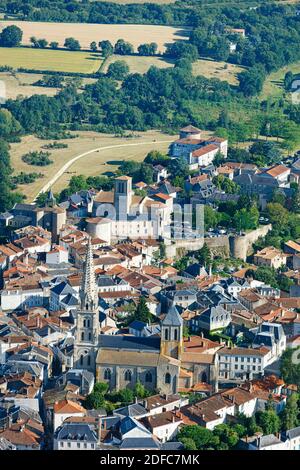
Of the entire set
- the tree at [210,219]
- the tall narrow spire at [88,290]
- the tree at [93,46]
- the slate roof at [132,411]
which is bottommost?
the tree at [93,46]

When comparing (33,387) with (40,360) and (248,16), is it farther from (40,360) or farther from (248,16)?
(248,16)

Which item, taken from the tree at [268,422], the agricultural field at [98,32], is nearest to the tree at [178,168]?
the tree at [268,422]

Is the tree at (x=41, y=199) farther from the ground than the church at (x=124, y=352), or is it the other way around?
the church at (x=124, y=352)

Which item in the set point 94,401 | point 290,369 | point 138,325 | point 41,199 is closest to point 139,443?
point 94,401

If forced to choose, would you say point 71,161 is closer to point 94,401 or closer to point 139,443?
point 94,401

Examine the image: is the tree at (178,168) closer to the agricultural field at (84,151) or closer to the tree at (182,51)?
the agricultural field at (84,151)
